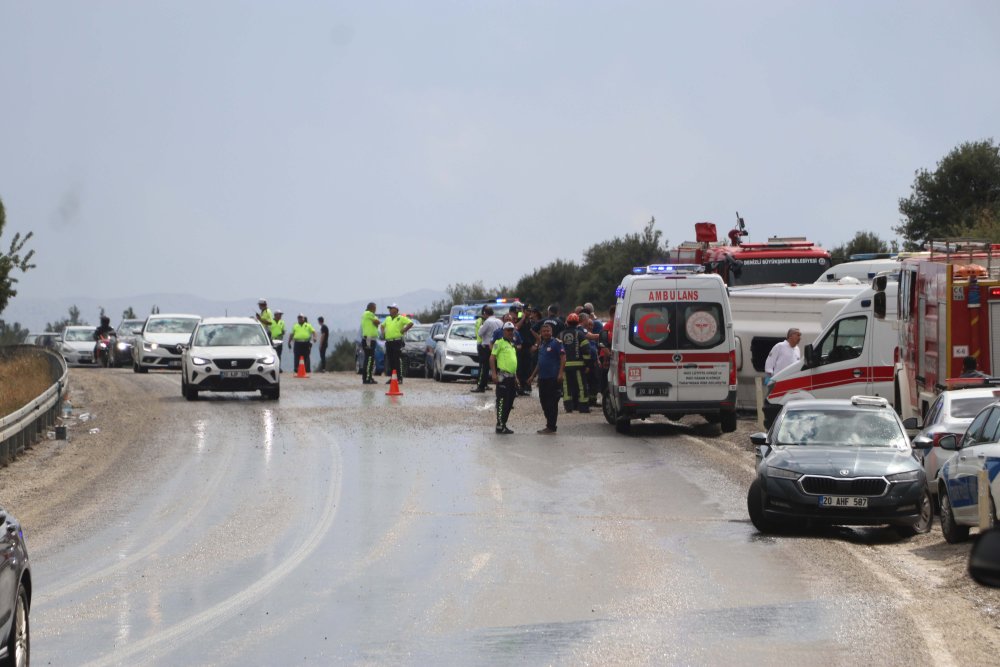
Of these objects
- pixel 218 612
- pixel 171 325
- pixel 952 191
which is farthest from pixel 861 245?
pixel 218 612

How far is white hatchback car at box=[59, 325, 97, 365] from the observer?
55.0 metres

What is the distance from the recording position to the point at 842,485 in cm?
1499

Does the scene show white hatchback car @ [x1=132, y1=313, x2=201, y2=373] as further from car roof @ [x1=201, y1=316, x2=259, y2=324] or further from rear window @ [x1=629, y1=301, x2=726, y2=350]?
rear window @ [x1=629, y1=301, x2=726, y2=350]

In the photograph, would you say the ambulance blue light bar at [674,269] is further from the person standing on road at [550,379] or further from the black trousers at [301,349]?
the black trousers at [301,349]

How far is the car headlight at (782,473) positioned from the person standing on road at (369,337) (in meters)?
21.6

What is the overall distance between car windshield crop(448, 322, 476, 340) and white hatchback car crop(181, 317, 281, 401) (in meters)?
8.70

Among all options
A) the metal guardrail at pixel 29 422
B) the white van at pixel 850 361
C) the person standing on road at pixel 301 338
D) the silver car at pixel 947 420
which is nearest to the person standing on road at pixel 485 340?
the metal guardrail at pixel 29 422

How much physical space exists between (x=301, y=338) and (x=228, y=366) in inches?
507

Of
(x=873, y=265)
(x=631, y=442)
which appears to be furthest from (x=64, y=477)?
(x=873, y=265)

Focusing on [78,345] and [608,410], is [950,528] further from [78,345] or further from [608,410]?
[78,345]

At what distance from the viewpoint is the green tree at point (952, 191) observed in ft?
182

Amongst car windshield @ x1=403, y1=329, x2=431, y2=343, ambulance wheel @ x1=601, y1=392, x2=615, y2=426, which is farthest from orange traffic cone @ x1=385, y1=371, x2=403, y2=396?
car windshield @ x1=403, y1=329, x2=431, y2=343

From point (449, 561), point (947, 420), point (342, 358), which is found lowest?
point (342, 358)

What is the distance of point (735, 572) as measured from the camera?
41.0ft
